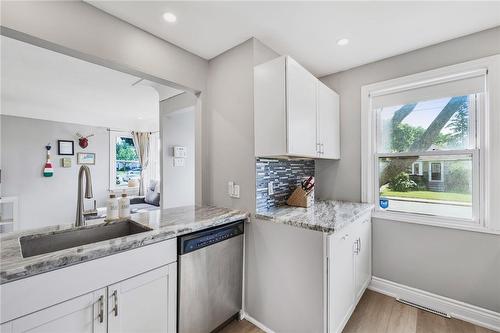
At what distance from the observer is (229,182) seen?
2080 mm

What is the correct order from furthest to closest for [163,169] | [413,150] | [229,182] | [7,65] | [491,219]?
[163,169] → [7,65] → [413,150] → [229,182] → [491,219]

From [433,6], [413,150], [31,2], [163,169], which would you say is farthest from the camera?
[163,169]

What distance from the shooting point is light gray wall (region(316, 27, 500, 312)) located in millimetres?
1870

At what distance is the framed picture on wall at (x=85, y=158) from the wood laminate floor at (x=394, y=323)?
495 cm

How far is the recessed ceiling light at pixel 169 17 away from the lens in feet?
5.39

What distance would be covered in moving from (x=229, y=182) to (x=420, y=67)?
2.18 meters

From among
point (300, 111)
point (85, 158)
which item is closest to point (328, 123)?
point (300, 111)

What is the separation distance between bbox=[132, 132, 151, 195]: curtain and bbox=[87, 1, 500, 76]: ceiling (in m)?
4.43

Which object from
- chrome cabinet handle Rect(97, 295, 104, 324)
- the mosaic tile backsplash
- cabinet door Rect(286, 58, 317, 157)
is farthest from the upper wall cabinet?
chrome cabinet handle Rect(97, 295, 104, 324)

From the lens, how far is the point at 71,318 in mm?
1058

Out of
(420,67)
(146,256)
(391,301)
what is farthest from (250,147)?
(391,301)

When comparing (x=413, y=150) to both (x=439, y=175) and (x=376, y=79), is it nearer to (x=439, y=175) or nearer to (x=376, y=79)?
(x=439, y=175)

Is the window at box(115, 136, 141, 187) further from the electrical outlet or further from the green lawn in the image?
the green lawn

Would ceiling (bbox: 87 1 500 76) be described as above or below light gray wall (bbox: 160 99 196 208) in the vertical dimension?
above
